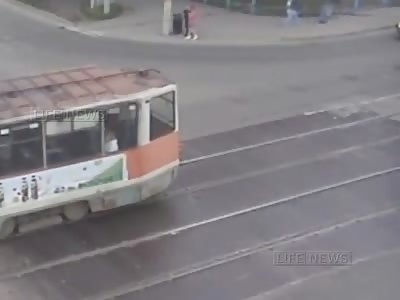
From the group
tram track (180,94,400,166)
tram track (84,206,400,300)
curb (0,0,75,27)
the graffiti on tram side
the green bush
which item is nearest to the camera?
tram track (84,206,400,300)

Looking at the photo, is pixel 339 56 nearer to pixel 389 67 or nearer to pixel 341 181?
pixel 389 67

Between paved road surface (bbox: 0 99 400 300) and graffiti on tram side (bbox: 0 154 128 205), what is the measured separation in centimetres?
92

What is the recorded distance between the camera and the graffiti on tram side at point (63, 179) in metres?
15.3

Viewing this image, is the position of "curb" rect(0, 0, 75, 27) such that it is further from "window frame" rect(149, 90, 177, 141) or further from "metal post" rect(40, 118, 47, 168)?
"metal post" rect(40, 118, 47, 168)

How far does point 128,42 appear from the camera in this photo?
1182 inches

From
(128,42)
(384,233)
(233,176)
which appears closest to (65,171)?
(233,176)

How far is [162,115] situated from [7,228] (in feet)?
12.0

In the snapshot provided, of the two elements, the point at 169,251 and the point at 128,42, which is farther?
the point at 128,42

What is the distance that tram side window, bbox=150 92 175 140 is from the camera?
1684 cm

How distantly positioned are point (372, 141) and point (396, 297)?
24.0 ft

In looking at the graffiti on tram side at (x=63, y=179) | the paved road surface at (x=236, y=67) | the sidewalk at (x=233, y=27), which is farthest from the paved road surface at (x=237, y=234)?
the sidewalk at (x=233, y=27)

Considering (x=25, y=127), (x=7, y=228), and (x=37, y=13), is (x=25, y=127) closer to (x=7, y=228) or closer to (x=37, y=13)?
(x=7, y=228)

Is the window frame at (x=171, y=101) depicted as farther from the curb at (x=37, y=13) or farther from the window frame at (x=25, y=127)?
the curb at (x=37, y=13)

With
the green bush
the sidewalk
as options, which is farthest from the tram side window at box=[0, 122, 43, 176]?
the green bush
